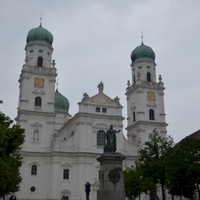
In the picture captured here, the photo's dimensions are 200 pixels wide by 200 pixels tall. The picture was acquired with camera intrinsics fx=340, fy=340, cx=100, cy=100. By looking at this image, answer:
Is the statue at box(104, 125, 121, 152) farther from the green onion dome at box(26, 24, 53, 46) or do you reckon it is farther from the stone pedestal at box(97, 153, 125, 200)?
the green onion dome at box(26, 24, 53, 46)

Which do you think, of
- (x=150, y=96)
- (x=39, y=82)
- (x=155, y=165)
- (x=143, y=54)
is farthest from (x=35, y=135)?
(x=143, y=54)

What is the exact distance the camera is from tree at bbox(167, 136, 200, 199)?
89.4 feet

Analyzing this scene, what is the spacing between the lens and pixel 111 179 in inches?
802

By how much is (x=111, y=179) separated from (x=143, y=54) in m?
42.4

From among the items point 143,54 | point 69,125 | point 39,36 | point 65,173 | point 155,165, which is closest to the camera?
point 155,165

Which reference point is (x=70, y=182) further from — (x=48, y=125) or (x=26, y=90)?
(x=26, y=90)

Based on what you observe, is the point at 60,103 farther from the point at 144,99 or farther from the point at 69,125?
the point at 144,99

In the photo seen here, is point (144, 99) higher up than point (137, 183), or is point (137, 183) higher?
point (144, 99)

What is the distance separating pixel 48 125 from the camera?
50.4 meters

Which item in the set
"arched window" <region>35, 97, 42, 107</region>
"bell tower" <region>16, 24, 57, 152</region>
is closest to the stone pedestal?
"bell tower" <region>16, 24, 57, 152</region>

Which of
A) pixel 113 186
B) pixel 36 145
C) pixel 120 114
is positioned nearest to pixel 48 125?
pixel 36 145

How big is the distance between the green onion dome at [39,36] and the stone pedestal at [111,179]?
1484 inches

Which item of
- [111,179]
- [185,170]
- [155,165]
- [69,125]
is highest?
[69,125]

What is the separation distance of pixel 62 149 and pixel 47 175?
417 cm
